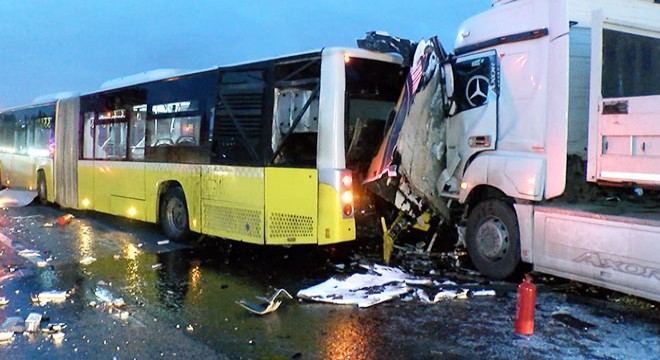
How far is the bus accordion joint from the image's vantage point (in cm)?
720

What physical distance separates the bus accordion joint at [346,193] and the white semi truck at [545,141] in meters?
0.37

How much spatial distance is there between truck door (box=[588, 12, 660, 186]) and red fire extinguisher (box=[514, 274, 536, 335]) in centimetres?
181

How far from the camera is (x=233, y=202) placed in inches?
331

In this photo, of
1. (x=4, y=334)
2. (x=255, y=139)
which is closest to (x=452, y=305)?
(x=255, y=139)

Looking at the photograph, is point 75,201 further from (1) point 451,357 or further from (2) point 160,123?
(1) point 451,357

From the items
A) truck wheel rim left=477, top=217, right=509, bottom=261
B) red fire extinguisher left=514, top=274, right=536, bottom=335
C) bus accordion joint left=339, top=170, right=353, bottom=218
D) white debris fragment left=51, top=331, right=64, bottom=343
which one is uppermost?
bus accordion joint left=339, top=170, right=353, bottom=218

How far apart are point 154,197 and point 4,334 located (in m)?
5.42

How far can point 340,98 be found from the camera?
7.19m

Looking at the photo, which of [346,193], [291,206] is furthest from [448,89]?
[291,206]

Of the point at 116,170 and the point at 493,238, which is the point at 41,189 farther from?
the point at 493,238

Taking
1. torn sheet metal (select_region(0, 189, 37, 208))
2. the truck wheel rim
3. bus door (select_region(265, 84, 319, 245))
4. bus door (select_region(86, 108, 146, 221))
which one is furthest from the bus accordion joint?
torn sheet metal (select_region(0, 189, 37, 208))

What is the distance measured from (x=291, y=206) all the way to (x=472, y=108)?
8.71 feet

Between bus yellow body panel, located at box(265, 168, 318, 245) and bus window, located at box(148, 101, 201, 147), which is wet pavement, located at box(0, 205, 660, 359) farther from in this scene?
bus window, located at box(148, 101, 201, 147)

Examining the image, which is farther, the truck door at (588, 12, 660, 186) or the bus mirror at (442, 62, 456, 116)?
the bus mirror at (442, 62, 456, 116)
